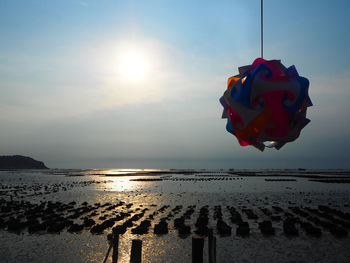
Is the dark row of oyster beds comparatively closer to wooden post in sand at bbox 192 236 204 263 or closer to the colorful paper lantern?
wooden post in sand at bbox 192 236 204 263

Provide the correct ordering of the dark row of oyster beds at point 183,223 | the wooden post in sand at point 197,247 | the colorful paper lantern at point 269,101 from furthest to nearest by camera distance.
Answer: the dark row of oyster beds at point 183,223 → the wooden post in sand at point 197,247 → the colorful paper lantern at point 269,101

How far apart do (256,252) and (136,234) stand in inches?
311

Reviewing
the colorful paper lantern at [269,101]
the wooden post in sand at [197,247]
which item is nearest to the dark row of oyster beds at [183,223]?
the wooden post in sand at [197,247]

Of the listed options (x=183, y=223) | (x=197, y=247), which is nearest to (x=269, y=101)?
(x=197, y=247)

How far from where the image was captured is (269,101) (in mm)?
5320

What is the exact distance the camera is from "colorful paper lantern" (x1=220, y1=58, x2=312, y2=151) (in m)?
5.31

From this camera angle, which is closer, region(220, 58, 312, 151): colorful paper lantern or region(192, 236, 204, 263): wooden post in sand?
region(220, 58, 312, 151): colorful paper lantern

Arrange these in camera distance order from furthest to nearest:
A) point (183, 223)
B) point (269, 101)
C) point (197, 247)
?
1. point (183, 223)
2. point (197, 247)
3. point (269, 101)

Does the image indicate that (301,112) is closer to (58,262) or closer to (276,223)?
(58,262)

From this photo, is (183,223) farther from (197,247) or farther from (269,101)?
(269,101)

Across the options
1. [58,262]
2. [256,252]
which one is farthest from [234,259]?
[58,262]

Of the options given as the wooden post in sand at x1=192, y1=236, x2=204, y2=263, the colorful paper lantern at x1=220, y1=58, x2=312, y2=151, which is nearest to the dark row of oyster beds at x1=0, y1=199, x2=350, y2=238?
the wooden post in sand at x1=192, y1=236, x2=204, y2=263

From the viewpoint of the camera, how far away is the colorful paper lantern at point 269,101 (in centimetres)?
531

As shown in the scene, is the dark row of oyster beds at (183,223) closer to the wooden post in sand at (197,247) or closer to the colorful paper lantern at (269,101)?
the wooden post in sand at (197,247)
